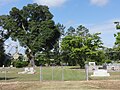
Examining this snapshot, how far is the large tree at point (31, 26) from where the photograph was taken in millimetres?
95250

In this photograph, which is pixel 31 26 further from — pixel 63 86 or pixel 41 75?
pixel 63 86

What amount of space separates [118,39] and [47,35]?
1470 inches

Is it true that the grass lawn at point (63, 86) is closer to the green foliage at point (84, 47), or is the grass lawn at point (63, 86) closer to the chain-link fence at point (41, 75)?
the chain-link fence at point (41, 75)

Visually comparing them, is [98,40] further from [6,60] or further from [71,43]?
[6,60]

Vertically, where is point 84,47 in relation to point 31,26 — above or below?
below

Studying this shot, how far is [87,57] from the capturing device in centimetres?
7606

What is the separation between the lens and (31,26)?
9575cm

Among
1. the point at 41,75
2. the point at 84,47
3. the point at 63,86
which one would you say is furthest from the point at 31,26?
the point at 63,86

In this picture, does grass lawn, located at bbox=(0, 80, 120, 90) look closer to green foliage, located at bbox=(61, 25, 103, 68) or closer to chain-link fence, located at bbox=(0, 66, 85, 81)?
chain-link fence, located at bbox=(0, 66, 85, 81)

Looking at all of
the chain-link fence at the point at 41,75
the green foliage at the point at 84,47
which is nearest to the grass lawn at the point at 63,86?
the chain-link fence at the point at 41,75

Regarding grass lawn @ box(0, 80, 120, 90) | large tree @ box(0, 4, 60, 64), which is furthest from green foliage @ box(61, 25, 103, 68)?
grass lawn @ box(0, 80, 120, 90)

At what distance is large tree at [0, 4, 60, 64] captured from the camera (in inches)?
3750

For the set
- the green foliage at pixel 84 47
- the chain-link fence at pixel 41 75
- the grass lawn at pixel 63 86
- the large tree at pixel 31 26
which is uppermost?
the large tree at pixel 31 26

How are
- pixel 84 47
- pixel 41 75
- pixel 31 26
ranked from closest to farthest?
pixel 41 75, pixel 84 47, pixel 31 26
